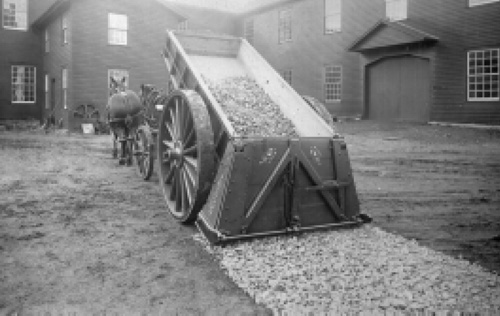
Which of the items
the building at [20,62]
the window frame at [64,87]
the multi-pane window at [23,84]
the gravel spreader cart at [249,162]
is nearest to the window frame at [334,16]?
the window frame at [64,87]

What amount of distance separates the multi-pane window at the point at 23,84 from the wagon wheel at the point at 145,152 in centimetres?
1990

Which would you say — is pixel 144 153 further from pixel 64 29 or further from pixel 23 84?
pixel 23 84

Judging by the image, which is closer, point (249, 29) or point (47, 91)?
point (47, 91)

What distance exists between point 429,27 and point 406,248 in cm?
1596

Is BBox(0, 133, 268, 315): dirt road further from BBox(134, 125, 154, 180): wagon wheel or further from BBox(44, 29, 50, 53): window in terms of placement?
BBox(44, 29, 50, 53): window

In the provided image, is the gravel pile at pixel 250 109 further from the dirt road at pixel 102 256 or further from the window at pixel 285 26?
the window at pixel 285 26

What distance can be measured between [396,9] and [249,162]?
57.7ft

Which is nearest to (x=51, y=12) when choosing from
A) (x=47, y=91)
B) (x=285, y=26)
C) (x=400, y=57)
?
(x=47, y=91)

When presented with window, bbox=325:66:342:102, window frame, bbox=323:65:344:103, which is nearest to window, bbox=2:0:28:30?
window frame, bbox=323:65:344:103

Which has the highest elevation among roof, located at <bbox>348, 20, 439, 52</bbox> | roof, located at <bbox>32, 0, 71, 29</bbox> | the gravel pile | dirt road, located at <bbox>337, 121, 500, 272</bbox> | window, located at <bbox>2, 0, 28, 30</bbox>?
window, located at <bbox>2, 0, 28, 30</bbox>

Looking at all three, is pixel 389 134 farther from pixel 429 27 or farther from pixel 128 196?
pixel 128 196

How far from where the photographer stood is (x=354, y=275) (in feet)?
12.5

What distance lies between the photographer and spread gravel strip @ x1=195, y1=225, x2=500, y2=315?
3.32 m

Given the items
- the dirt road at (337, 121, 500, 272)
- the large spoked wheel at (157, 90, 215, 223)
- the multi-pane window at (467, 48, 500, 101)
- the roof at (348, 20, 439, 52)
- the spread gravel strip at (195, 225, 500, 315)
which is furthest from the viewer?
the roof at (348, 20, 439, 52)
